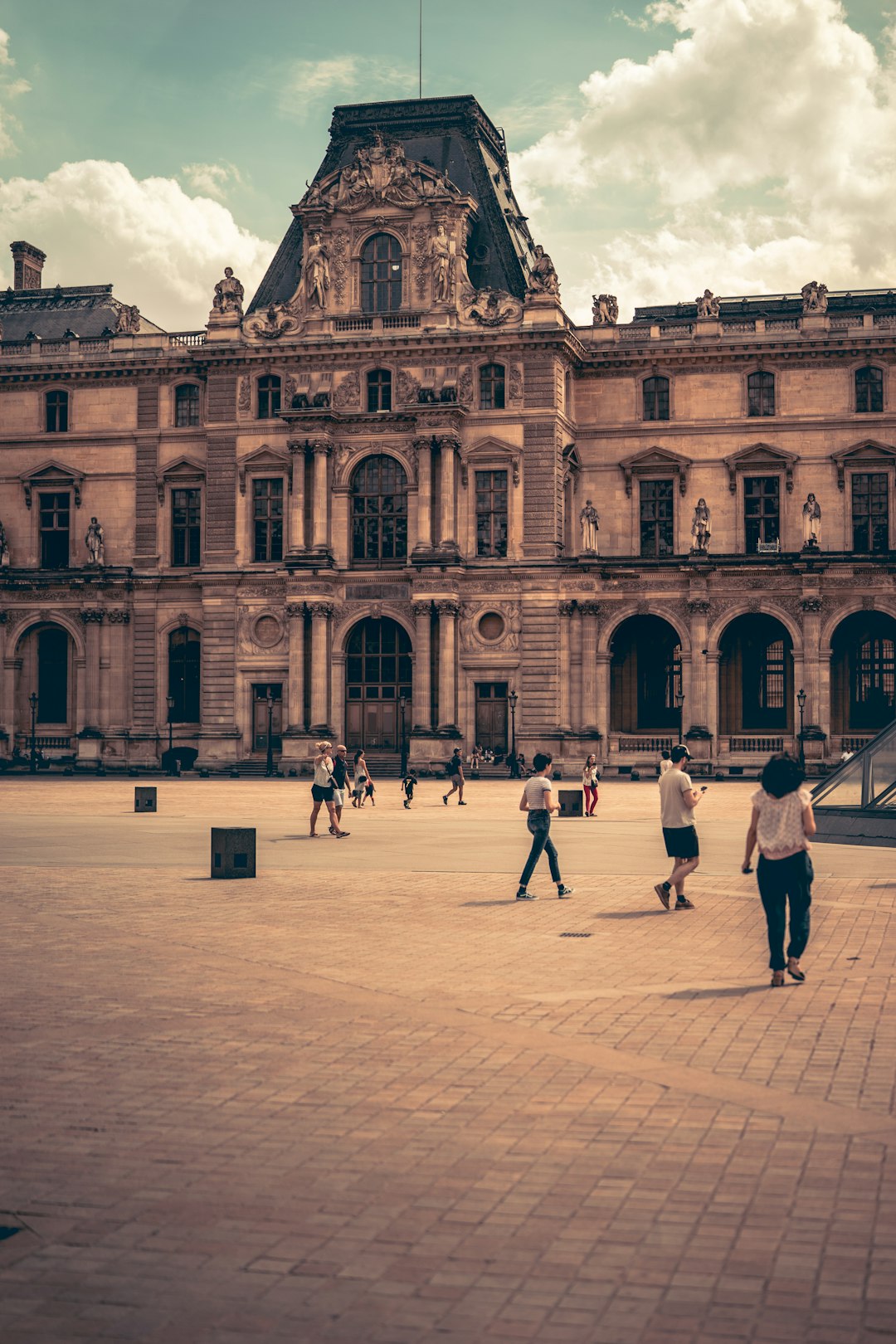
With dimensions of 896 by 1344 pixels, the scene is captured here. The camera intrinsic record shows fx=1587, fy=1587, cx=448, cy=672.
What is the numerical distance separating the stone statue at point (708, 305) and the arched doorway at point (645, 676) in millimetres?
13680

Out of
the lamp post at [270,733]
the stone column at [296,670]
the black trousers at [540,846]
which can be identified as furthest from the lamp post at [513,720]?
the black trousers at [540,846]

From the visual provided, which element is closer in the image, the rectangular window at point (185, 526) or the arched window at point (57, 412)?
the rectangular window at point (185, 526)

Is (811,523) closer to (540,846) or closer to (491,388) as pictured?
(491,388)

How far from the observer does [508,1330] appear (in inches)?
256

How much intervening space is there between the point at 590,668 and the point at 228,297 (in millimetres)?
23465

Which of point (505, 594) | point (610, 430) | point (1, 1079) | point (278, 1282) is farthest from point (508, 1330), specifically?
point (610, 430)

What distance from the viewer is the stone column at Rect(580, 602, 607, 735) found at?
67.1 m

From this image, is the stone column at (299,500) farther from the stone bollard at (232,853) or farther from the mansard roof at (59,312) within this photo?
the stone bollard at (232,853)

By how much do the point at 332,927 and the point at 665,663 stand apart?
2135 inches

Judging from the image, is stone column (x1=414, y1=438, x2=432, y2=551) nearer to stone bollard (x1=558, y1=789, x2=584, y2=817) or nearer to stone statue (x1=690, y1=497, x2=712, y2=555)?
stone statue (x1=690, y1=497, x2=712, y2=555)

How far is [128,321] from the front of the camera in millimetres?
74375

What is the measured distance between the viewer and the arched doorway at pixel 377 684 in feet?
229

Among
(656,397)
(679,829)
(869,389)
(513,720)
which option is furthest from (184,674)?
(679,829)

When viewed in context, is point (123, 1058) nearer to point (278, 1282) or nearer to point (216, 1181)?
point (216, 1181)
